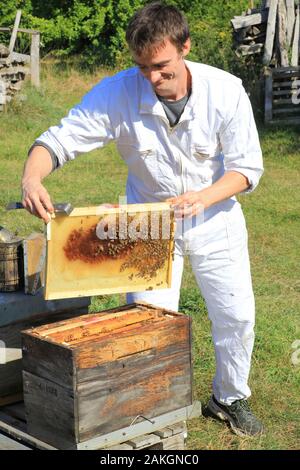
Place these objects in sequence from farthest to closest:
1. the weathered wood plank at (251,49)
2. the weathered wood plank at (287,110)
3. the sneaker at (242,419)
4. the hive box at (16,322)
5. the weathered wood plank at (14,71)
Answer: the weathered wood plank at (251,49), the weathered wood plank at (14,71), the weathered wood plank at (287,110), the sneaker at (242,419), the hive box at (16,322)

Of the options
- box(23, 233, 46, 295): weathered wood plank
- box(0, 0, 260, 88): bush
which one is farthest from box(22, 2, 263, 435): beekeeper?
box(0, 0, 260, 88): bush

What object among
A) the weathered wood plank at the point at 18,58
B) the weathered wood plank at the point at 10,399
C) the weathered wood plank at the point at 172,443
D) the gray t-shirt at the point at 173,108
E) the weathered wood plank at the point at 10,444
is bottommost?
the weathered wood plank at the point at 172,443

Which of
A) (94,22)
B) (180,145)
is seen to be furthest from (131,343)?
(94,22)

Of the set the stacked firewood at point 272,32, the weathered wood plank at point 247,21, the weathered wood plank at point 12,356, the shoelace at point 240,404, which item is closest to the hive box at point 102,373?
the weathered wood plank at point 12,356

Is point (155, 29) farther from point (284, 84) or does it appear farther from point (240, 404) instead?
point (284, 84)

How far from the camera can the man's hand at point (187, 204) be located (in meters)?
3.23

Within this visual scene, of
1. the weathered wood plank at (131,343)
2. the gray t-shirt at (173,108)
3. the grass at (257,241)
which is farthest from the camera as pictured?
the grass at (257,241)

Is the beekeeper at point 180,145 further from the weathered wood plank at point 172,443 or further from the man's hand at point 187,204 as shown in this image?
the weathered wood plank at point 172,443

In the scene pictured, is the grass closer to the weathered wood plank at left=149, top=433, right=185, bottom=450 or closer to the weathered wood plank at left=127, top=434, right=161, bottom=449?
the weathered wood plank at left=149, top=433, right=185, bottom=450

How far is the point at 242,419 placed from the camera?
154 inches

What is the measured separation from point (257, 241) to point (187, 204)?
4.38 metres

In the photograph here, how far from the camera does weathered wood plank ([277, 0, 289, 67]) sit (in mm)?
14078

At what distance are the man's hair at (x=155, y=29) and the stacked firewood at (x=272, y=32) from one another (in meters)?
11.3
